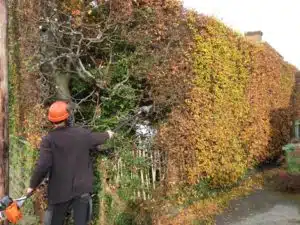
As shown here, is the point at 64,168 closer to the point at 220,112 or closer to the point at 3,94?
the point at 3,94

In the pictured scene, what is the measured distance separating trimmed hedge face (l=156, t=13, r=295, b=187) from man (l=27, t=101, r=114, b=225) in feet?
9.91

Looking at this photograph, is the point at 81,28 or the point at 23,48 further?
the point at 81,28

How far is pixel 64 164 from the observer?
193 inches

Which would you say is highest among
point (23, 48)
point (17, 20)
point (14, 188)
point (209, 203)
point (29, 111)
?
point (17, 20)

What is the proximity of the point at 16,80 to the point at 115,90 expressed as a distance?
5.63 ft

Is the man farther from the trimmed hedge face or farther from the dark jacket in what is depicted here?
the trimmed hedge face

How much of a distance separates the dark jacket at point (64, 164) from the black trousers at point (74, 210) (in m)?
0.08

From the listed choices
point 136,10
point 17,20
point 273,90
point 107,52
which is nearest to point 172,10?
point 136,10

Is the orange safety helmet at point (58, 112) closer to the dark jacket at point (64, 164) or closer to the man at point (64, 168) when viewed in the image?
the man at point (64, 168)

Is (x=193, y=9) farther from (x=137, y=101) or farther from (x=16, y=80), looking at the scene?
(x=16, y=80)

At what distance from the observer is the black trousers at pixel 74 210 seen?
502 cm

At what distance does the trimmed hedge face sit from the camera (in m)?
8.50

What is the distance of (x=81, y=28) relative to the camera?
7566 mm

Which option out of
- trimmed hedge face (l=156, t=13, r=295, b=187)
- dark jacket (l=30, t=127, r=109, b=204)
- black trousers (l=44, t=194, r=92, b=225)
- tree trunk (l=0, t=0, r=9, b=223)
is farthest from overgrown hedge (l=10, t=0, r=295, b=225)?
dark jacket (l=30, t=127, r=109, b=204)
